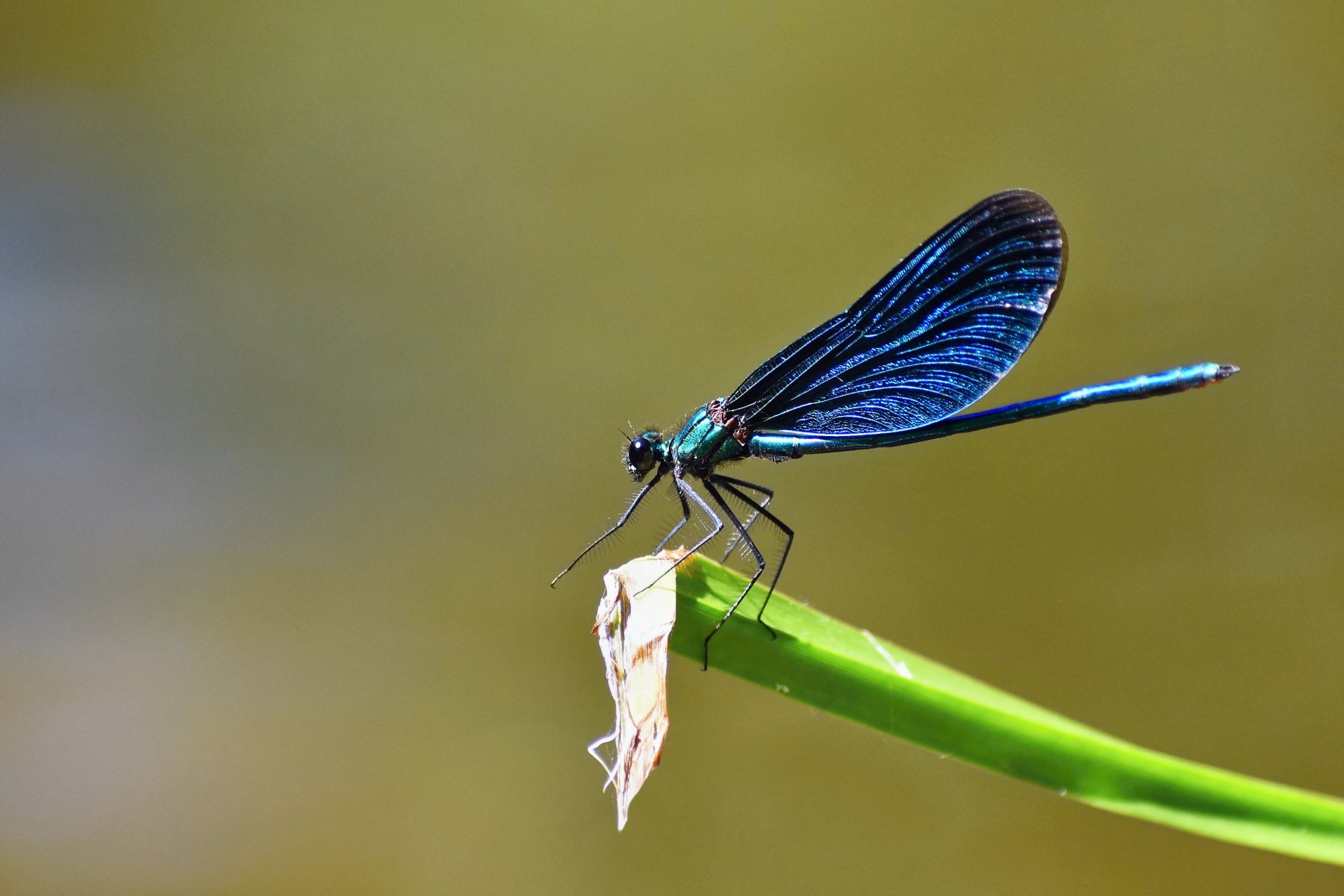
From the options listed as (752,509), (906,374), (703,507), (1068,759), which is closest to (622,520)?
(703,507)

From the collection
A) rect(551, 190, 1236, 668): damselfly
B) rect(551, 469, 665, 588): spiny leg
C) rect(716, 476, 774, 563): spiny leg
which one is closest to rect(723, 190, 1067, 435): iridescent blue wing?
rect(551, 190, 1236, 668): damselfly

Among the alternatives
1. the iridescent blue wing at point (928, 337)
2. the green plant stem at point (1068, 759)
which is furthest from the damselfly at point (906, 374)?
the green plant stem at point (1068, 759)

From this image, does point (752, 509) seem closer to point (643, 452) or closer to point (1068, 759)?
point (643, 452)

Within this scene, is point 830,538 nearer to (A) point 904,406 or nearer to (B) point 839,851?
(B) point 839,851

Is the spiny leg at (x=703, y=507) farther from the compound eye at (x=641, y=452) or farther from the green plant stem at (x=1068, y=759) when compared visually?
the green plant stem at (x=1068, y=759)

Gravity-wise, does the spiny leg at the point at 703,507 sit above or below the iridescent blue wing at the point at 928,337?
below

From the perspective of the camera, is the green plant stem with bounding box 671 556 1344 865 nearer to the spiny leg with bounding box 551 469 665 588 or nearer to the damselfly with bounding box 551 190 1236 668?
the damselfly with bounding box 551 190 1236 668
